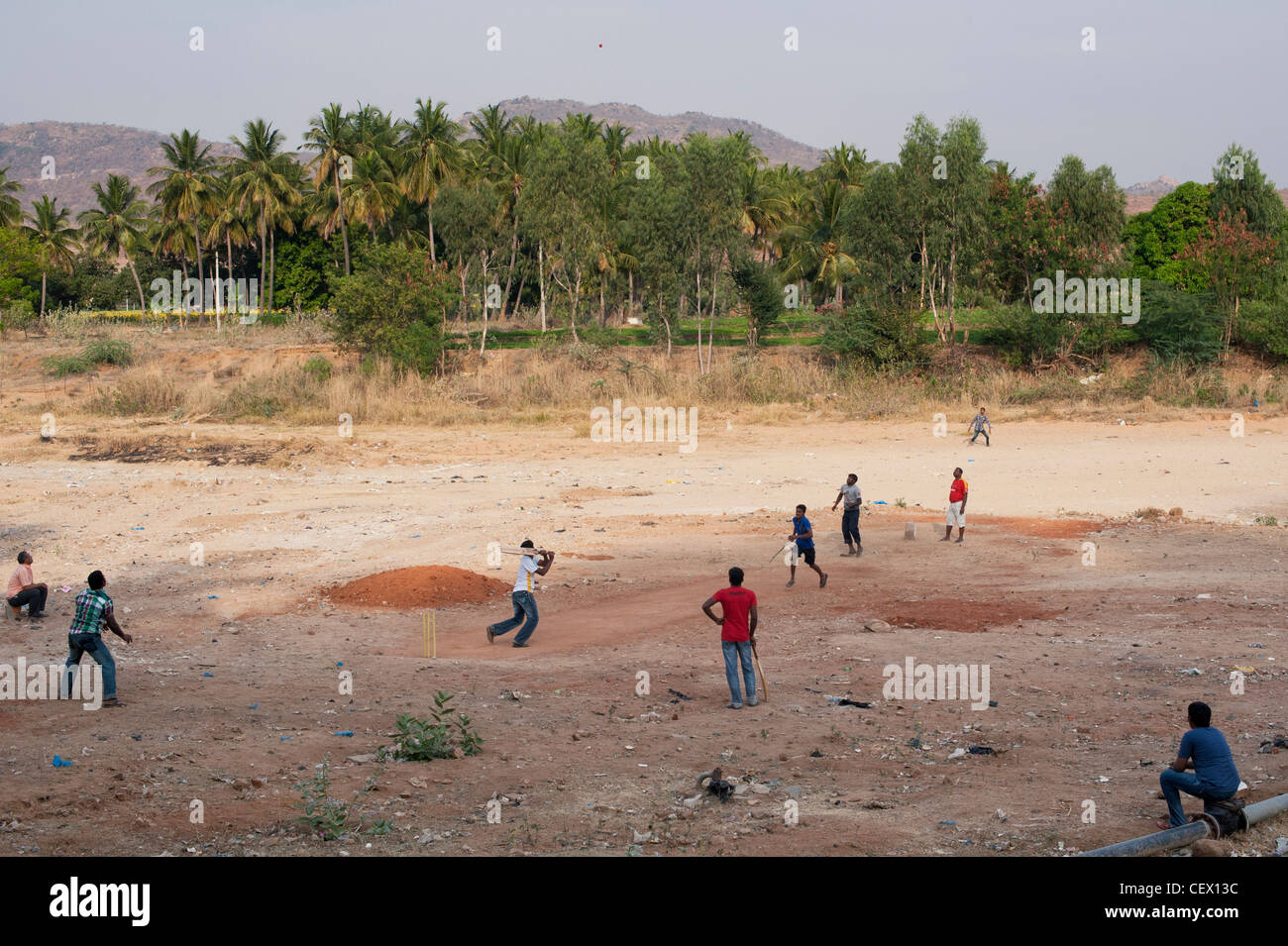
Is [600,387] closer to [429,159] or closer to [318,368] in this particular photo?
[318,368]

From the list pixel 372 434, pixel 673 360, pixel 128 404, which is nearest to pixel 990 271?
pixel 673 360

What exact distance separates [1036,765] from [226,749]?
627 cm

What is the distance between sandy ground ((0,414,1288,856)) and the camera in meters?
7.55

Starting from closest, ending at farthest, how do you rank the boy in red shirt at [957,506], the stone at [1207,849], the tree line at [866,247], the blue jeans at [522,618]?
1. the stone at [1207,849]
2. the blue jeans at [522,618]
3. the boy in red shirt at [957,506]
4. the tree line at [866,247]

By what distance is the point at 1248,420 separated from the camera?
99.6 ft

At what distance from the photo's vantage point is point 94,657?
10.3 metres

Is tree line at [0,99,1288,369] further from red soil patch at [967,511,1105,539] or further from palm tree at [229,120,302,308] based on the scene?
red soil patch at [967,511,1105,539]

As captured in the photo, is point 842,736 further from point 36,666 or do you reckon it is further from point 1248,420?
point 1248,420

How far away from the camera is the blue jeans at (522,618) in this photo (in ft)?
42.3

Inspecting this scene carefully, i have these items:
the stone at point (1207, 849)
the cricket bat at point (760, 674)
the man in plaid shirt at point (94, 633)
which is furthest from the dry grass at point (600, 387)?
the stone at point (1207, 849)

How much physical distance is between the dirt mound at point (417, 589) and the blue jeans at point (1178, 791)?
32.4 feet

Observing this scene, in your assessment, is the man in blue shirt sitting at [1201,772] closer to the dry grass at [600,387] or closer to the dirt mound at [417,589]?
the dirt mound at [417,589]

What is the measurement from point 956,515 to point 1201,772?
11.1 metres

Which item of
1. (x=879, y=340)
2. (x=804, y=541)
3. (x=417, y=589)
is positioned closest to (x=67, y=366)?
(x=879, y=340)
